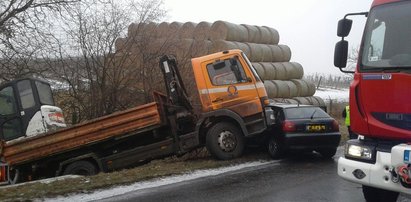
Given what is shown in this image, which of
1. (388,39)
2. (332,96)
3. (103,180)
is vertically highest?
(388,39)

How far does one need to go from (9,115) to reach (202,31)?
27.7ft

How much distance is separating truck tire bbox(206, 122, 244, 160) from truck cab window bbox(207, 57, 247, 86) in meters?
0.99

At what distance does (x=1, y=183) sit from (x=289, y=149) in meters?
6.06

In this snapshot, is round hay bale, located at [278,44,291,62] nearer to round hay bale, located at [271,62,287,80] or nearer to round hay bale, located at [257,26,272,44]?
round hay bale, located at [271,62,287,80]

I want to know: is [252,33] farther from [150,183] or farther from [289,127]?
[150,183]

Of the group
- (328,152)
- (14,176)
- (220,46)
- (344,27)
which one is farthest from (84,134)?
(220,46)

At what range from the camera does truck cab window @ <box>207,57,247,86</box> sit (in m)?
10.5

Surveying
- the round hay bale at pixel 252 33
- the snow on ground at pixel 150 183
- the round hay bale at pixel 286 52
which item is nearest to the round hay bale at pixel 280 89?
the round hay bale at pixel 286 52

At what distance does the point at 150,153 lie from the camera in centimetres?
1038

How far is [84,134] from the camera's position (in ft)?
32.9

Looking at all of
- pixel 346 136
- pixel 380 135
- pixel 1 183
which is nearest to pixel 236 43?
pixel 346 136

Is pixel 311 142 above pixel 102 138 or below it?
below

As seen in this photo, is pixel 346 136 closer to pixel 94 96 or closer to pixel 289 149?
pixel 289 149

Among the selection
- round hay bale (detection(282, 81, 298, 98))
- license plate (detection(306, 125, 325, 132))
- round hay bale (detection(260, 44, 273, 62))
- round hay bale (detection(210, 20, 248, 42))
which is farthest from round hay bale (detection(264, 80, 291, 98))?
license plate (detection(306, 125, 325, 132))
